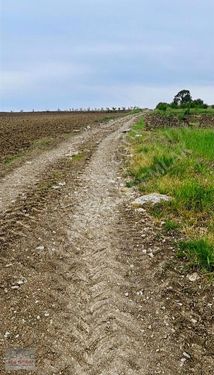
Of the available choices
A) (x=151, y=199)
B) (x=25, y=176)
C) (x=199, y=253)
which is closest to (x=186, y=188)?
(x=151, y=199)

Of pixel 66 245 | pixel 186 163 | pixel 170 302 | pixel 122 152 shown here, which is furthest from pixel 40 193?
pixel 122 152

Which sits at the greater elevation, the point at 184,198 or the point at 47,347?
the point at 184,198

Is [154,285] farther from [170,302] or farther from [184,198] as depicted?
[184,198]

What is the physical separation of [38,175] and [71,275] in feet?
22.1

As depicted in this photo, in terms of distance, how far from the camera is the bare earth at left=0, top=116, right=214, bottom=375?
4324 millimetres

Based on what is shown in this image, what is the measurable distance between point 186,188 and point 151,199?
0.77 metres

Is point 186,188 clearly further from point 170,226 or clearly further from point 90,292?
point 90,292

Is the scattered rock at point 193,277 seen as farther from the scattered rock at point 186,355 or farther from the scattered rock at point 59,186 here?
the scattered rock at point 59,186

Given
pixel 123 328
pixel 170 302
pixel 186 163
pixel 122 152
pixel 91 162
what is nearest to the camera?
pixel 123 328

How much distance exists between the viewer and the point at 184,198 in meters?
8.77

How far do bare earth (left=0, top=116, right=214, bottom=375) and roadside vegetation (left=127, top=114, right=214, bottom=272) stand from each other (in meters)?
0.40

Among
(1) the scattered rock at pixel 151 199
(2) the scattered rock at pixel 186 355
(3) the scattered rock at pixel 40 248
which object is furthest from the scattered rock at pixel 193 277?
(1) the scattered rock at pixel 151 199

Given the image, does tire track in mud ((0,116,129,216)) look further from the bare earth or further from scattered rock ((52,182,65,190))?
scattered rock ((52,182,65,190))

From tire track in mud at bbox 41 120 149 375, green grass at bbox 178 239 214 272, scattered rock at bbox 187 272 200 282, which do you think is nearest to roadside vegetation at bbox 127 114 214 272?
green grass at bbox 178 239 214 272
